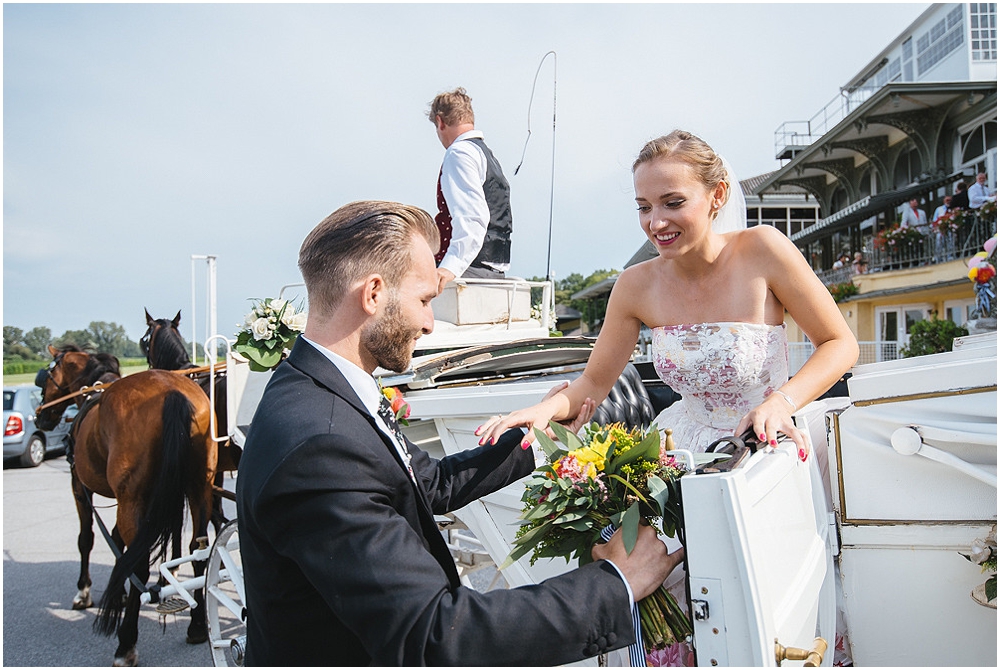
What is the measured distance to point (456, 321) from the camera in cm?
430

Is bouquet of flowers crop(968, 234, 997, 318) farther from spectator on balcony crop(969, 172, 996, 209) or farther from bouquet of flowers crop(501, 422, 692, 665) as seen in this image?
spectator on balcony crop(969, 172, 996, 209)

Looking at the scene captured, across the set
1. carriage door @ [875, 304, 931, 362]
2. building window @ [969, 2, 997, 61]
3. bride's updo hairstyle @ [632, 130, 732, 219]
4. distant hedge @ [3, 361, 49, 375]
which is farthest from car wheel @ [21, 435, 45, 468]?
building window @ [969, 2, 997, 61]

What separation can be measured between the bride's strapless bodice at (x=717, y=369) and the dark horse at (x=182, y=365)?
3.33 m

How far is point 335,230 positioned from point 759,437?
114 cm

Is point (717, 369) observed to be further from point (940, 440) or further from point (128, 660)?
point (128, 660)

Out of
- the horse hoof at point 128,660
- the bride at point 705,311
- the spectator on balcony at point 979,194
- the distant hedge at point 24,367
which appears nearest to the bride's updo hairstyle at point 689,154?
the bride at point 705,311

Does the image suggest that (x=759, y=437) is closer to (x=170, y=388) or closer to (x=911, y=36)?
(x=170, y=388)

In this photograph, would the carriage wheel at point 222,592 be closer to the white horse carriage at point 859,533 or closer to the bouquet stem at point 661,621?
the white horse carriage at point 859,533

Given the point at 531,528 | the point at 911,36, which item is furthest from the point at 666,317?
the point at 911,36

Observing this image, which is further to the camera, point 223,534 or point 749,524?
point 223,534

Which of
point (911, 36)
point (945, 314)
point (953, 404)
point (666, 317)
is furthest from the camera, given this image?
point (911, 36)

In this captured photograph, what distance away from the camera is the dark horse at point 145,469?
3.97 metres

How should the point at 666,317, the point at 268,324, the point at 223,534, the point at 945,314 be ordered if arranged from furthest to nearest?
the point at 945,314 < the point at 268,324 < the point at 223,534 < the point at 666,317

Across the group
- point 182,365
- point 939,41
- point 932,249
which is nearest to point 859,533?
point 182,365
